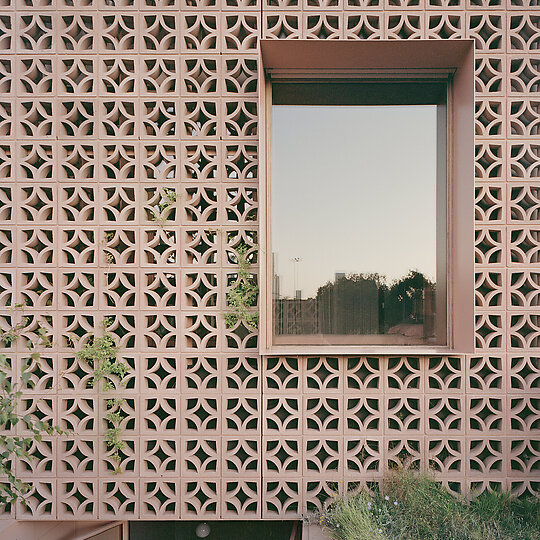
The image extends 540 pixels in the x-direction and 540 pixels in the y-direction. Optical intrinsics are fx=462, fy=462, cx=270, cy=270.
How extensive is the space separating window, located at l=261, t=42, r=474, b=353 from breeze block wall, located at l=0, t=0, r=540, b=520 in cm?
19

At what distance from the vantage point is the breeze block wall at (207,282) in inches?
114

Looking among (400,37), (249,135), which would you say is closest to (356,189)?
(249,135)

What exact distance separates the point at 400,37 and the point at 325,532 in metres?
3.09

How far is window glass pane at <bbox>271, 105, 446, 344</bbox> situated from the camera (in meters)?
3.08

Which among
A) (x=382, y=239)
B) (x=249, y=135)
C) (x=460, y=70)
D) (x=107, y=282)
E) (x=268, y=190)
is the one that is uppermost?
(x=460, y=70)

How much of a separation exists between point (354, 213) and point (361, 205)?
0.07m

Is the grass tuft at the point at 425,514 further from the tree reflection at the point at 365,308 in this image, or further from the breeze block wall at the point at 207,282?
the tree reflection at the point at 365,308

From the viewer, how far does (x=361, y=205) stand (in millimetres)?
3121

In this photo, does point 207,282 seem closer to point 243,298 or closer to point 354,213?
point 243,298

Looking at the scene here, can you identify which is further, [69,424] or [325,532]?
[69,424]

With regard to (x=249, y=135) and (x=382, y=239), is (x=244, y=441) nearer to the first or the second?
(x=382, y=239)

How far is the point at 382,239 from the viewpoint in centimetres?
311

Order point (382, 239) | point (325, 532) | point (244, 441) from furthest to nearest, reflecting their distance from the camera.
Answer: point (382, 239) → point (244, 441) → point (325, 532)

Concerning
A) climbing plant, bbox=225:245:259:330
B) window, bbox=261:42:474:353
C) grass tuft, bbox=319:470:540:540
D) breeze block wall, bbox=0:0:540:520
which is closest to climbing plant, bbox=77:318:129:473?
breeze block wall, bbox=0:0:540:520
